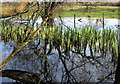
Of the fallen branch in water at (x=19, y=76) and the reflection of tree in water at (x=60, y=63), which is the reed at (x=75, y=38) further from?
the fallen branch in water at (x=19, y=76)

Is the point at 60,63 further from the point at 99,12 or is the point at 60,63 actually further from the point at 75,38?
the point at 99,12

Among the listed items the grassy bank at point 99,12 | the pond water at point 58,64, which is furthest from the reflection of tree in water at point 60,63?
the grassy bank at point 99,12

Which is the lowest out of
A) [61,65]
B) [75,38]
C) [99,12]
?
[61,65]

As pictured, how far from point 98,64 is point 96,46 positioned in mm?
295

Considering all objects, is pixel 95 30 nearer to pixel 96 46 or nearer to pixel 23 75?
pixel 96 46

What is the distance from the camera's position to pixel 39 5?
130cm

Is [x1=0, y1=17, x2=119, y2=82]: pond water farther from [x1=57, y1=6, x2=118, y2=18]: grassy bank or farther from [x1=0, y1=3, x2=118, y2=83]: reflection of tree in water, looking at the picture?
[x1=57, y1=6, x2=118, y2=18]: grassy bank

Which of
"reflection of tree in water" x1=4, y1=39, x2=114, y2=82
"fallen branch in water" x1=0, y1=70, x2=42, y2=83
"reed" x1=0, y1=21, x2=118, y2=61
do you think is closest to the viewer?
"fallen branch in water" x1=0, y1=70, x2=42, y2=83

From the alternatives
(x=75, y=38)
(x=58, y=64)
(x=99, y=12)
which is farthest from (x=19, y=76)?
(x=99, y=12)

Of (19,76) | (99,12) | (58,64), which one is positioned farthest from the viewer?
(99,12)

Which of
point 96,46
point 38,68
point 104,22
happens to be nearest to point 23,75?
point 38,68

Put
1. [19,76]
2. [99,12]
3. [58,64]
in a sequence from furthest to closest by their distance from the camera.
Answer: [99,12] < [58,64] < [19,76]

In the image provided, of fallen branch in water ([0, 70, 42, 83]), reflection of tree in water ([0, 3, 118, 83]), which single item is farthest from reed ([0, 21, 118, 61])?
fallen branch in water ([0, 70, 42, 83])

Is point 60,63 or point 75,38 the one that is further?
point 75,38
